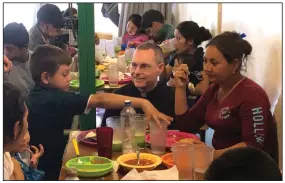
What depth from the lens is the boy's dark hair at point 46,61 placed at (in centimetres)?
192

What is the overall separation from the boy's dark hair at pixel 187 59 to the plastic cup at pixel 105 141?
63.8 inches

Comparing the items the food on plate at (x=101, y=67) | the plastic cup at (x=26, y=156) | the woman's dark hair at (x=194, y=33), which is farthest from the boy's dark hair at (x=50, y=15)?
the plastic cup at (x=26, y=156)

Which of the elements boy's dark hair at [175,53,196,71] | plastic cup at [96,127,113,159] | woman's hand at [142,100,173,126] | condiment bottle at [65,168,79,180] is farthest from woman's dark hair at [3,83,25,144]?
boy's dark hair at [175,53,196,71]

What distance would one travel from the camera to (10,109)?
1.23 meters

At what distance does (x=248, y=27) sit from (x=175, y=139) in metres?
1.15

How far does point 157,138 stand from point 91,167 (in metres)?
0.33

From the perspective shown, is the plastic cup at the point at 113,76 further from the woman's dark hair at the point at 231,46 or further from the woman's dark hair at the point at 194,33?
the woman's dark hair at the point at 231,46

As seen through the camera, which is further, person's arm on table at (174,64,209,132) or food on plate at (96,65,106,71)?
food on plate at (96,65,106,71)

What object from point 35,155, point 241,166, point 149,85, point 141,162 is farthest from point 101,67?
point 241,166

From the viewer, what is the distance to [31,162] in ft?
5.50

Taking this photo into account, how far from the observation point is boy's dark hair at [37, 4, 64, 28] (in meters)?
3.23

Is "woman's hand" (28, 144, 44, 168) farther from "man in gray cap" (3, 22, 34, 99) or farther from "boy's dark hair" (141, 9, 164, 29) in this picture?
"boy's dark hair" (141, 9, 164, 29)

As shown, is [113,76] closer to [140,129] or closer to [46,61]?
[46,61]

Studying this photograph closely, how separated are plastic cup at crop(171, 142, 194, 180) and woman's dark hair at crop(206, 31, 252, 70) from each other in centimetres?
65
